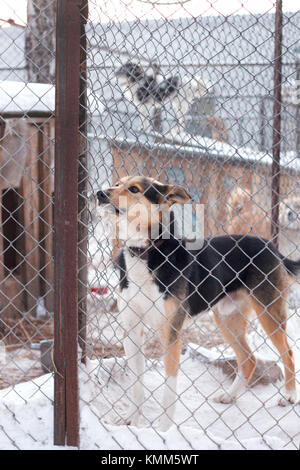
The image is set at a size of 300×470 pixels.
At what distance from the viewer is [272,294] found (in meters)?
3.17

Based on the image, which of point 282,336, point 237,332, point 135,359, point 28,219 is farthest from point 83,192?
point 28,219

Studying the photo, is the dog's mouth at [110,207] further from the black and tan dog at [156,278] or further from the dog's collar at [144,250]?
the dog's collar at [144,250]

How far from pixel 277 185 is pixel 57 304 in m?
2.64

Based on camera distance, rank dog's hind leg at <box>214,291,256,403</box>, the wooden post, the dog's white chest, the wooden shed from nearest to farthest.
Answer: the dog's white chest < dog's hind leg at <box>214,291,256,403</box> < the wooden shed < the wooden post

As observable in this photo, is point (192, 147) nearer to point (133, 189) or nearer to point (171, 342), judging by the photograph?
point (133, 189)

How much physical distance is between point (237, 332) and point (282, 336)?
0.50 metres

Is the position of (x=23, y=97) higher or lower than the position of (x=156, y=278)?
higher

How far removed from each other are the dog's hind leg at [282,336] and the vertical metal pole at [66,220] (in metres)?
1.55

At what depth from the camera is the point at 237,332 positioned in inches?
142

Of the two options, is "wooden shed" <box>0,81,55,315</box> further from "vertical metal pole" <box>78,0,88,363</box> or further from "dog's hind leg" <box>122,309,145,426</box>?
"vertical metal pole" <box>78,0,88,363</box>

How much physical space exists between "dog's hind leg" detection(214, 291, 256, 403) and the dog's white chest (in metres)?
0.71

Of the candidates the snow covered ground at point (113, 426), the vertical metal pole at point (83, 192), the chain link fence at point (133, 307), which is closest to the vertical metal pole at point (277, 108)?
the chain link fence at point (133, 307)

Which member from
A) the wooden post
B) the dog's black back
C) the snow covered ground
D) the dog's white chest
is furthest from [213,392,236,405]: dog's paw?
the wooden post

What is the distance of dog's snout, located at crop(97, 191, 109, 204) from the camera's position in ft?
A: 8.77
